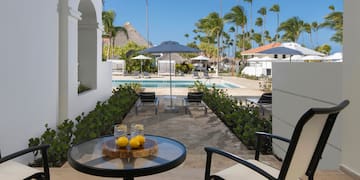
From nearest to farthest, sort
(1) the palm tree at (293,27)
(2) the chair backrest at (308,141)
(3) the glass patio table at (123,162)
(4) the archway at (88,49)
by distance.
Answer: (2) the chair backrest at (308,141) → (3) the glass patio table at (123,162) → (4) the archway at (88,49) → (1) the palm tree at (293,27)

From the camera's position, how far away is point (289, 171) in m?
2.29

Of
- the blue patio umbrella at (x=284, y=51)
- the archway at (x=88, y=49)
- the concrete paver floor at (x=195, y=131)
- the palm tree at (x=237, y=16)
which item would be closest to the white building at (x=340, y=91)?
the concrete paver floor at (x=195, y=131)

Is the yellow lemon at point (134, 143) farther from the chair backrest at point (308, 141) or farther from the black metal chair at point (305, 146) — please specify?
the chair backrest at point (308, 141)

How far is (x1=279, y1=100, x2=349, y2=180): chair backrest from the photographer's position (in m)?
2.16

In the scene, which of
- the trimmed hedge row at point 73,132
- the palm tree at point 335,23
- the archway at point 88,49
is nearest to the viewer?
the trimmed hedge row at point 73,132

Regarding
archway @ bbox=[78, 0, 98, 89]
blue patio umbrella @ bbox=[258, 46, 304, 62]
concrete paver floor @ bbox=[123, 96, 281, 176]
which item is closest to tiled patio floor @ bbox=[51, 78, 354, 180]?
concrete paver floor @ bbox=[123, 96, 281, 176]

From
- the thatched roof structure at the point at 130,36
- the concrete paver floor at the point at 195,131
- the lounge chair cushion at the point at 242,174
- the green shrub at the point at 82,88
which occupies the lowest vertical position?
the concrete paver floor at the point at 195,131

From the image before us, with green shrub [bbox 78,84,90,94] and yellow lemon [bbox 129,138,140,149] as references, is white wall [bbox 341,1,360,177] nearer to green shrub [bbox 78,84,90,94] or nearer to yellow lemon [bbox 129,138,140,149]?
yellow lemon [bbox 129,138,140,149]

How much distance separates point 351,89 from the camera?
12.2 feet

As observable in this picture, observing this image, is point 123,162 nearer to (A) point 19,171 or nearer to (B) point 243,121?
(A) point 19,171

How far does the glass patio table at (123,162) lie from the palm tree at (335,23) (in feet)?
122

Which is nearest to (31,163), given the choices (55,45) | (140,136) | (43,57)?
(43,57)

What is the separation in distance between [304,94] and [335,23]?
37197 millimetres

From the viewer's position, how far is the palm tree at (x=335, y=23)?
116 feet
